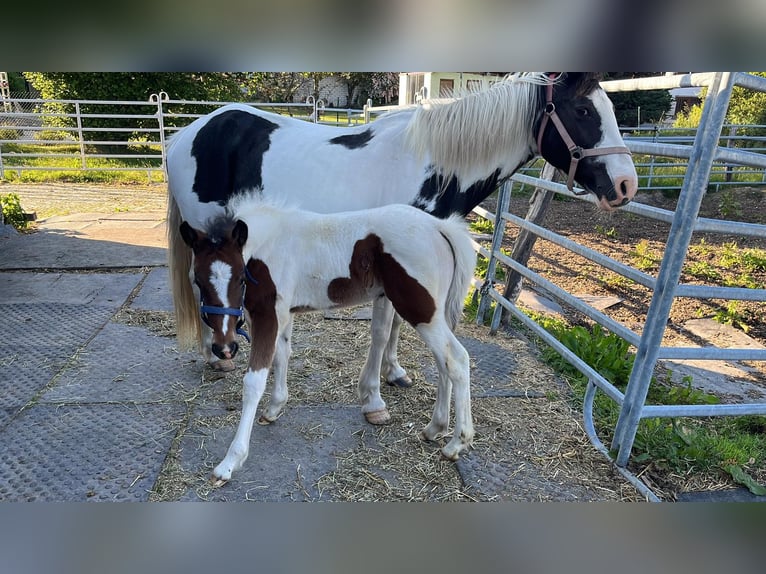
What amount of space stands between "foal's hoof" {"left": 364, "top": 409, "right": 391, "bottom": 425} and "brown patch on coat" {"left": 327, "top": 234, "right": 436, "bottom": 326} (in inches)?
28.5

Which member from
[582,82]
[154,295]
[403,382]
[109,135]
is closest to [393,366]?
[403,382]

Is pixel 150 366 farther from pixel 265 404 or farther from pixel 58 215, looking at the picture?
pixel 58 215

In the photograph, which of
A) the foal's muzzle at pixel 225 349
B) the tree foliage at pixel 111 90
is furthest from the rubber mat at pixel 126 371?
the tree foliage at pixel 111 90

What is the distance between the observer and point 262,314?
2398mm

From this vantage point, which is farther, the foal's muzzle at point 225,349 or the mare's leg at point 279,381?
the mare's leg at point 279,381

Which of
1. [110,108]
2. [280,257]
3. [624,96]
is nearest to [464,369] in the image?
[280,257]

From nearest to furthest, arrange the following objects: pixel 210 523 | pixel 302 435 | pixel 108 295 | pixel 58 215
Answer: pixel 210 523
pixel 302 435
pixel 108 295
pixel 58 215

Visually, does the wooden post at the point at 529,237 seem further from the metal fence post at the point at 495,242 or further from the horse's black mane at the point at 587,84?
the horse's black mane at the point at 587,84

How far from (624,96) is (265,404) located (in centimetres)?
1907

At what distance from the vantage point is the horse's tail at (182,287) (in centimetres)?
325

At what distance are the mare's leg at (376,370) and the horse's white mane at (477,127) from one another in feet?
3.01

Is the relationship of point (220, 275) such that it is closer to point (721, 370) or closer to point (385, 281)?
point (385, 281)

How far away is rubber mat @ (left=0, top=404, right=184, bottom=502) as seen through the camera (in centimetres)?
223
